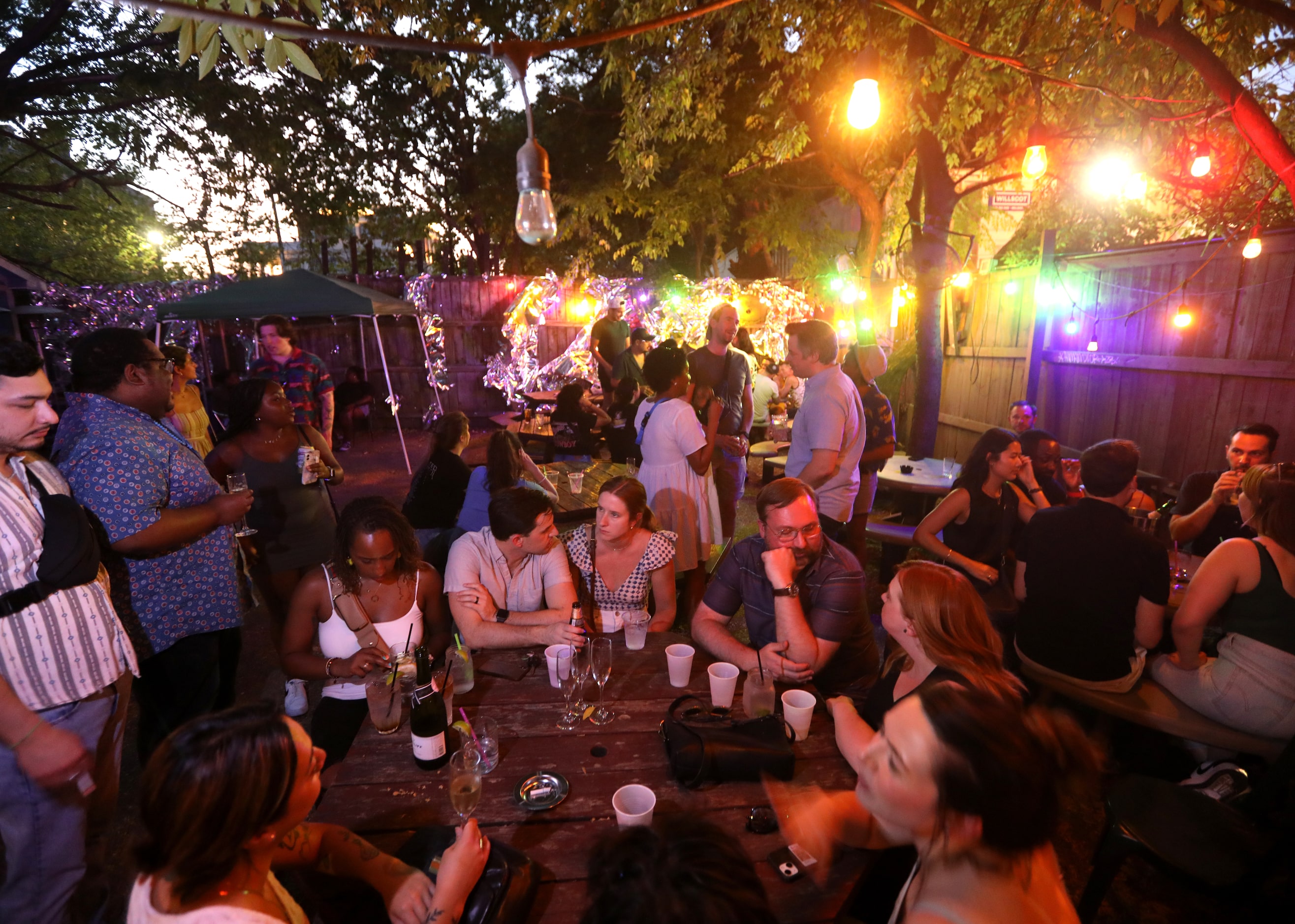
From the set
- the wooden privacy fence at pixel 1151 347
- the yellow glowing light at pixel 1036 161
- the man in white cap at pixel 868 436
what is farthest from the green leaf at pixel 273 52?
the wooden privacy fence at pixel 1151 347

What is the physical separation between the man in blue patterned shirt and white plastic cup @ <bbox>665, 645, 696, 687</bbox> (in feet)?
6.65

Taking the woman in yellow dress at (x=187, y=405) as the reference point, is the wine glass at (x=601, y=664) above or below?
below

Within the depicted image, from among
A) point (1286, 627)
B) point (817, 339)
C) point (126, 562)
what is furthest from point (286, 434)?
point (1286, 627)

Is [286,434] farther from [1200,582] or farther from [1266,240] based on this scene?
[1266,240]

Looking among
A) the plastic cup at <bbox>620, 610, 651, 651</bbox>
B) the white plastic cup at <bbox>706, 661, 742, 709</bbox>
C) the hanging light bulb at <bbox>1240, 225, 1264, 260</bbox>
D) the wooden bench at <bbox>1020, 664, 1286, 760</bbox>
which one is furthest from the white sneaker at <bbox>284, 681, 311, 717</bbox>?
the hanging light bulb at <bbox>1240, 225, 1264, 260</bbox>

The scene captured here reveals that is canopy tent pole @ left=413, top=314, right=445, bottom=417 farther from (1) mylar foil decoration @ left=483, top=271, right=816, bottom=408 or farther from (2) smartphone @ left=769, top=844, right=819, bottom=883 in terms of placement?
(2) smartphone @ left=769, top=844, right=819, bottom=883

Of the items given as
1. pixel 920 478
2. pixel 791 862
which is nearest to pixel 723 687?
pixel 791 862

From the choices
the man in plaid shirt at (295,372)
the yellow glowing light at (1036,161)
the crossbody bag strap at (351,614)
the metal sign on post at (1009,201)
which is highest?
the yellow glowing light at (1036,161)

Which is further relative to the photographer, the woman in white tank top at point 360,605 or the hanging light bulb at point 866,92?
the hanging light bulb at point 866,92

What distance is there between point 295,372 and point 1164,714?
657 centimetres

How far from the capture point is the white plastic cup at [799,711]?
2.07 metres

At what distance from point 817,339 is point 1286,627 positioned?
260 cm

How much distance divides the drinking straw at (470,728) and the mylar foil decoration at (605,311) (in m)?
10.4

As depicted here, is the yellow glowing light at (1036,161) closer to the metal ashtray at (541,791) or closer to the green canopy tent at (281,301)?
the metal ashtray at (541,791)
